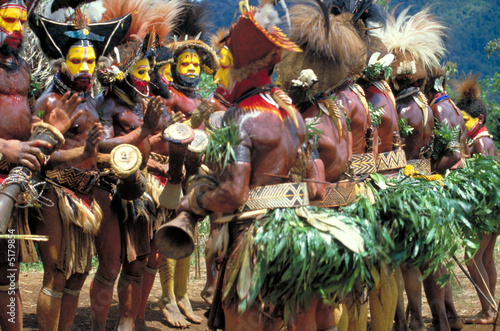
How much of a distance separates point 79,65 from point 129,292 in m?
1.87

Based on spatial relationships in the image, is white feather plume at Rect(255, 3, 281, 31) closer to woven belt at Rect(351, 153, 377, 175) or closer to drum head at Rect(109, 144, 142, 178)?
drum head at Rect(109, 144, 142, 178)

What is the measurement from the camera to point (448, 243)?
3.89 m

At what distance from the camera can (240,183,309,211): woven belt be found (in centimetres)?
354

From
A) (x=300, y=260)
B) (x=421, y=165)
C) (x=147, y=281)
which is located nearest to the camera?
(x=300, y=260)

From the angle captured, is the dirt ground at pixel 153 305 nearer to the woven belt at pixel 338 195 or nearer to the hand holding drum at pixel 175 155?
the woven belt at pixel 338 195

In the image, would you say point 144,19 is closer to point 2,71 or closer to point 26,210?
point 2,71

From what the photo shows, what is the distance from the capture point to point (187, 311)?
649 cm

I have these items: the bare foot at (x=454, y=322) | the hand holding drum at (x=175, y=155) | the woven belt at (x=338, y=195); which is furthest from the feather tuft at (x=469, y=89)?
the hand holding drum at (x=175, y=155)

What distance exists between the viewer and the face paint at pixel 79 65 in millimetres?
4816

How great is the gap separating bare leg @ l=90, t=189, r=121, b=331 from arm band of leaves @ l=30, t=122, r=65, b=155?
916 mm

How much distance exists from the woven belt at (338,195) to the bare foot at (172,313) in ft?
8.02

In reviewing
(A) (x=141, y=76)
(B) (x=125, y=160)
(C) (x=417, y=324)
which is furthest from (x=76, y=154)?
(C) (x=417, y=324)

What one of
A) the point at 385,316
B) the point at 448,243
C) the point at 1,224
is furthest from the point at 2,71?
the point at 385,316

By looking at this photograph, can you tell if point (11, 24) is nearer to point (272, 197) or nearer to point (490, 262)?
point (272, 197)
